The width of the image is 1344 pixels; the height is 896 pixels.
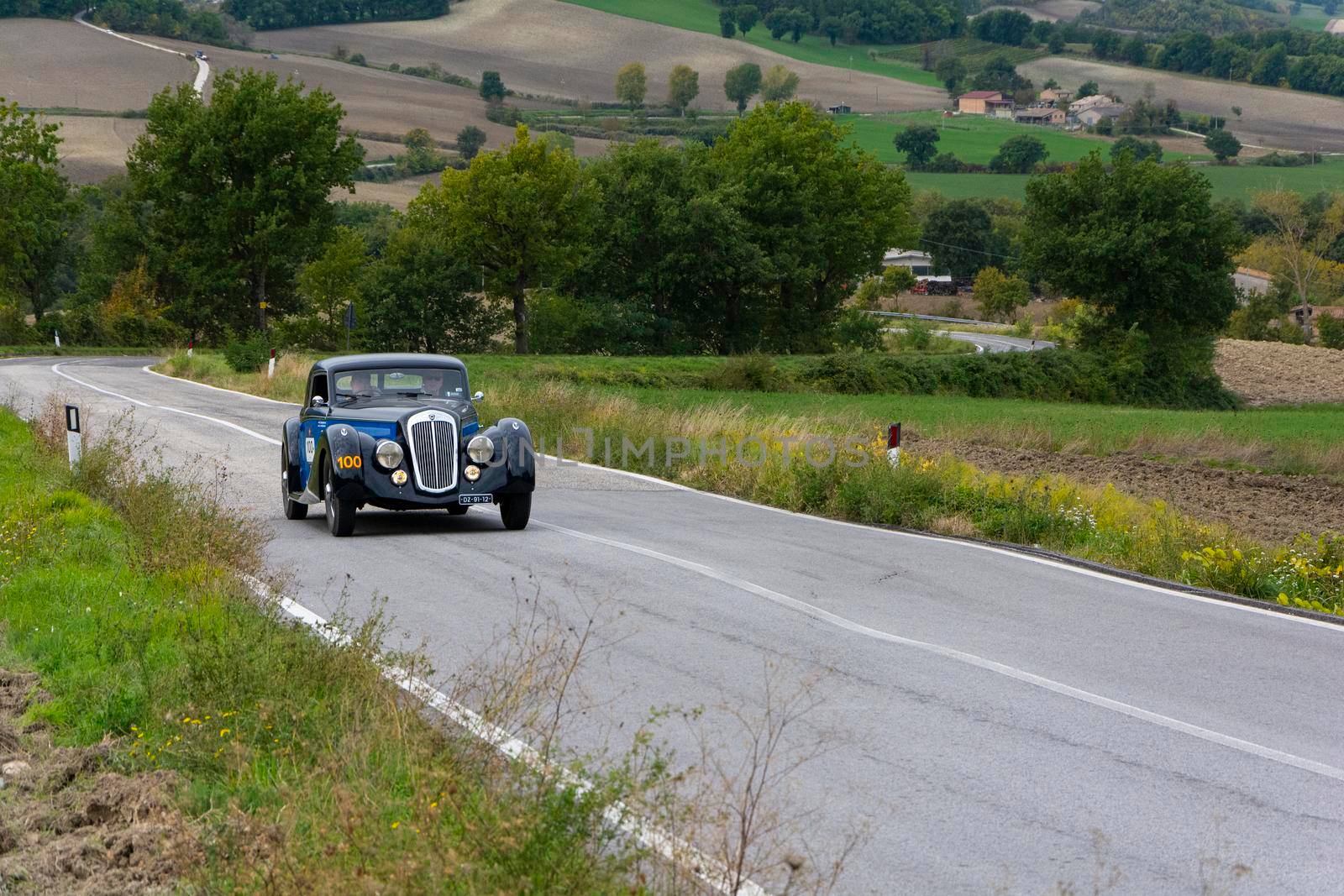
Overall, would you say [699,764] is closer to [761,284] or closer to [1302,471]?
[1302,471]

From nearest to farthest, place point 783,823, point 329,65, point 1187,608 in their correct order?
point 783,823 → point 1187,608 → point 329,65

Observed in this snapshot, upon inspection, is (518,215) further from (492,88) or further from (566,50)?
(566,50)

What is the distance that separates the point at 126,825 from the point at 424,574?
5.78m

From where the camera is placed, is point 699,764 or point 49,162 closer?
point 699,764

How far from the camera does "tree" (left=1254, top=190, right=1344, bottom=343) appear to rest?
313 feet

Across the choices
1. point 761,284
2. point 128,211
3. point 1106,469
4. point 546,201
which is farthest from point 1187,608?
point 128,211

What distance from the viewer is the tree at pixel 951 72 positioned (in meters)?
183

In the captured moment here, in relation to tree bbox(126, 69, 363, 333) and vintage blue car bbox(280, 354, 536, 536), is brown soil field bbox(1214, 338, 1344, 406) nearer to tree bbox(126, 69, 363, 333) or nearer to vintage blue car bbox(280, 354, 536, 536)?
tree bbox(126, 69, 363, 333)

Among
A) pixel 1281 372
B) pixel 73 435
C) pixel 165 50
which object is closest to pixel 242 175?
pixel 1281 372

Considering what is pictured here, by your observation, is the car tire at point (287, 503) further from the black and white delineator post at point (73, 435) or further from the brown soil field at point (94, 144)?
the brown soil field at point (94, 144)

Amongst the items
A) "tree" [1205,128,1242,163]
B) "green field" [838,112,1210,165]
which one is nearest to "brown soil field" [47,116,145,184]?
"green field" [838,112,1210,165]

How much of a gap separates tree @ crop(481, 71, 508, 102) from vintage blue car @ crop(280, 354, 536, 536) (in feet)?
471

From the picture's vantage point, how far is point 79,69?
419 feet

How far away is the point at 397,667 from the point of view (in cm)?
737
